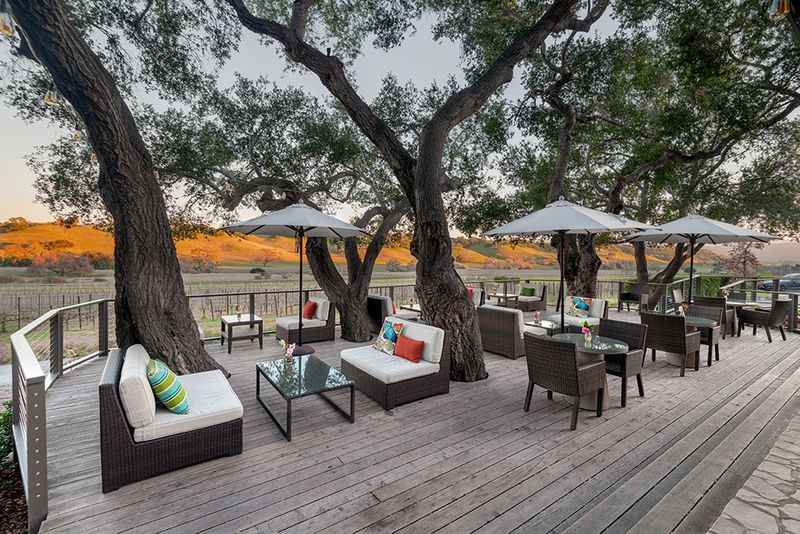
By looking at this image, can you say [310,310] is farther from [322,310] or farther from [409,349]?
[409,349]

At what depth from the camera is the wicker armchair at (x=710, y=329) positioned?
208 inches

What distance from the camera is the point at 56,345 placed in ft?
14.9

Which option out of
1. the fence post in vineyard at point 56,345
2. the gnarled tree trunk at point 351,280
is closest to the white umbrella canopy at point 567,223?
the gnarled tree trunk at point 351,280

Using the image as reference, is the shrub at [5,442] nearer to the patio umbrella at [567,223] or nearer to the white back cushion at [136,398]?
the white back cushion at [136,398]

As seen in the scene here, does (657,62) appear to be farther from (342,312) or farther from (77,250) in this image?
(77,250)

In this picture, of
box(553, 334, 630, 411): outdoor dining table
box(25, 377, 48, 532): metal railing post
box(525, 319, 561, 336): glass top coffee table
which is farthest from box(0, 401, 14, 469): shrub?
box(525, 319, 561, 336): glass top coffee table

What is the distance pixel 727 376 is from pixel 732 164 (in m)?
9.05

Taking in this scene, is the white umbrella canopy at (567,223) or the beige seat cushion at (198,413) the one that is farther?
the white umbrella canopy at (567,223)

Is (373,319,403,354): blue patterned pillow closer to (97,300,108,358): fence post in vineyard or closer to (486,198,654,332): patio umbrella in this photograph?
(486,198,654,332): patio umbrella

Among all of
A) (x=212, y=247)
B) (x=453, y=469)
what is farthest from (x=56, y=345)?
(x=212, y=247)

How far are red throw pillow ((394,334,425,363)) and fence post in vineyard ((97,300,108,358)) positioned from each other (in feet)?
15.3

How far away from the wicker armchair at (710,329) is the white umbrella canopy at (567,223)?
230cm

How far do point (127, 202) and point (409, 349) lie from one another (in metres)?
3.60

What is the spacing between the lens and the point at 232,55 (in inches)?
262
